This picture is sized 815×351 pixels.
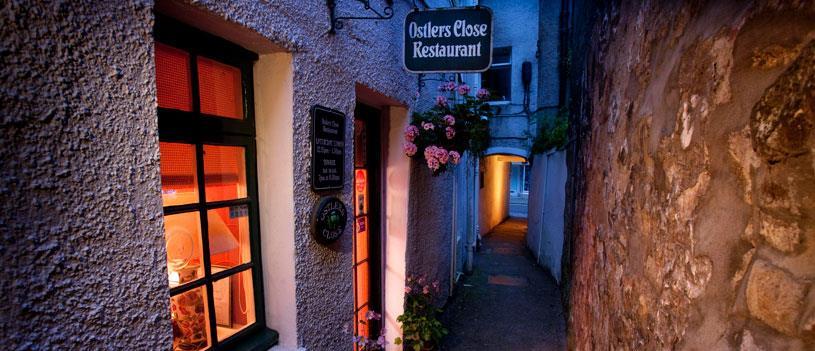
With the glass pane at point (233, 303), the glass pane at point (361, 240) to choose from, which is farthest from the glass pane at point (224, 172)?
the glass pane at point (361, 240)

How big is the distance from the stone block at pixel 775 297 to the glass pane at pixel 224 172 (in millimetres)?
1914

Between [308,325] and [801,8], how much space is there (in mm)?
2282

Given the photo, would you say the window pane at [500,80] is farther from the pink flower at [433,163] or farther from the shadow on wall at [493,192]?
the pink flower at [433,163]

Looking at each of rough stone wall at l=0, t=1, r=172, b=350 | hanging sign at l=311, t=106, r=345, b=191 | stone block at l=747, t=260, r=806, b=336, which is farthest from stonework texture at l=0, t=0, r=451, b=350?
stone block at l=747, t=260, r=806, b=336

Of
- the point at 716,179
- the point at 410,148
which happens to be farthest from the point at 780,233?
the point at 410,148


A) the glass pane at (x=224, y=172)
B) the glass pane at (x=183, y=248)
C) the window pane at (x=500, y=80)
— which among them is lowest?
the glass pane at (x=183, y=248)

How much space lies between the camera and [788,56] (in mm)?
760

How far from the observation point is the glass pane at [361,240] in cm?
327

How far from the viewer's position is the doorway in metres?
3.27

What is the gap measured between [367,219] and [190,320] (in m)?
2.01

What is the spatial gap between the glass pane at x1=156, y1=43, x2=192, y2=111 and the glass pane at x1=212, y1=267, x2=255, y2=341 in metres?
0.78

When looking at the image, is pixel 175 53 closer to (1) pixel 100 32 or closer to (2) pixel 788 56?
(1) pixel 100 32

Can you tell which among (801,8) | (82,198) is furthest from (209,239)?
(801,8)

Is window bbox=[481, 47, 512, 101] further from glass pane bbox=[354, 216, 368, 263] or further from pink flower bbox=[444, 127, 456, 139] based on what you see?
glass pane bbox=[354, 216, 368, 263]
